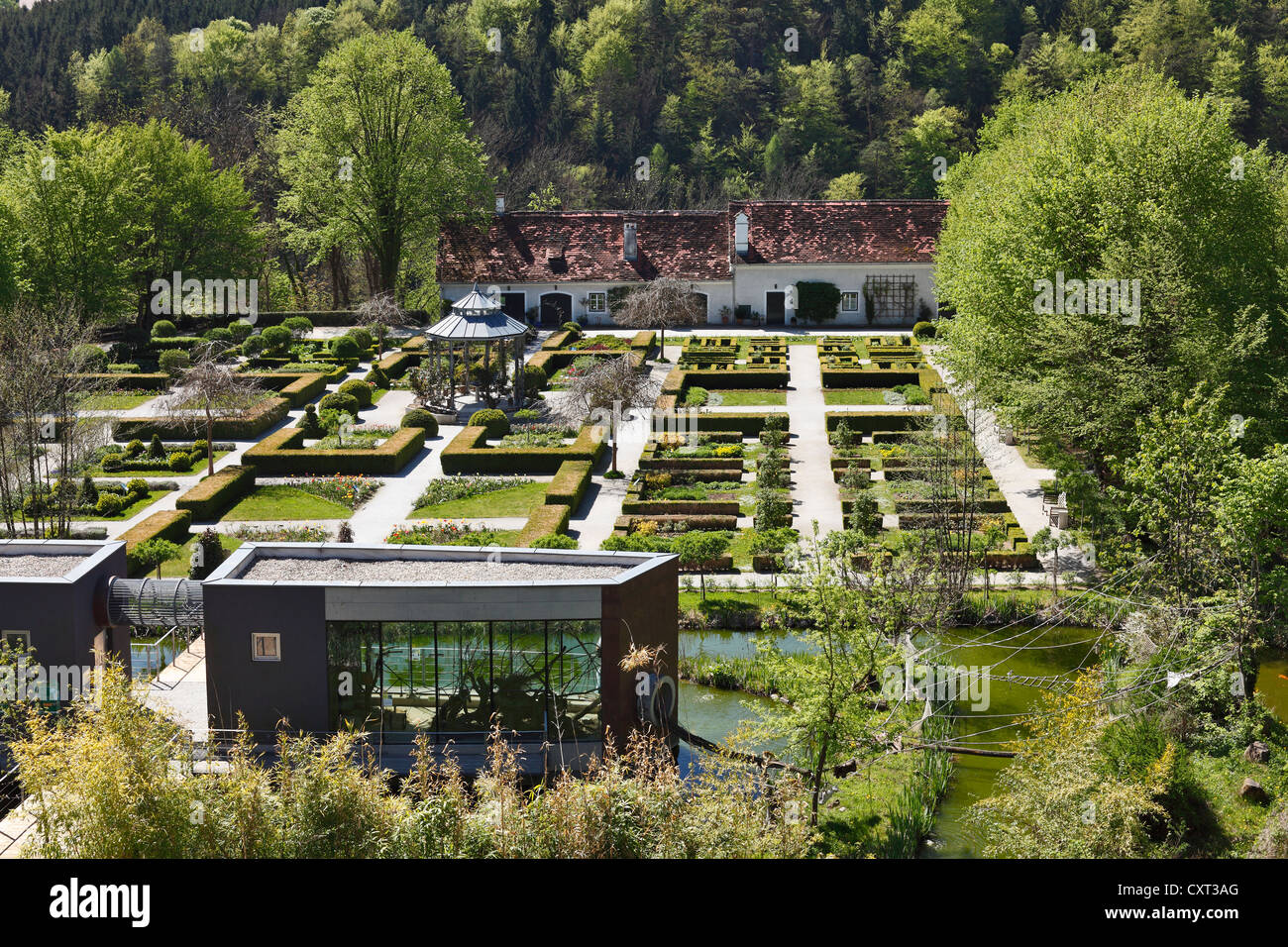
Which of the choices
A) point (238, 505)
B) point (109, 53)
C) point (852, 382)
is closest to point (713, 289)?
point (852, 382)

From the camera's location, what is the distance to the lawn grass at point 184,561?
117 feet

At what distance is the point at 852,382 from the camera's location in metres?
55.8

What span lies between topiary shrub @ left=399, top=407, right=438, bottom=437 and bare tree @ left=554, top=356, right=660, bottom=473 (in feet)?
15.2

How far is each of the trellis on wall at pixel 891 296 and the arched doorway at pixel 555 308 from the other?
49.6ft

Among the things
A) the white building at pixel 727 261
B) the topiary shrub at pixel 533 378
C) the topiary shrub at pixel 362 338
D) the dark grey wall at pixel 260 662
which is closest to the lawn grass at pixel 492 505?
the topiary shrub at pixel 533 378

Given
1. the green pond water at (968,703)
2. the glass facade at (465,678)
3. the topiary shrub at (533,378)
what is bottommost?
the green pond water at (968,703)

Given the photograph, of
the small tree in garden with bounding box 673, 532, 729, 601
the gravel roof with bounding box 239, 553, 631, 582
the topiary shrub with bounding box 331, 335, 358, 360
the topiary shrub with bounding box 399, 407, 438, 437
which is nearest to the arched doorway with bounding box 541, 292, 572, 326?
the topiary shrub with bounding box 331, 335, 358, 360

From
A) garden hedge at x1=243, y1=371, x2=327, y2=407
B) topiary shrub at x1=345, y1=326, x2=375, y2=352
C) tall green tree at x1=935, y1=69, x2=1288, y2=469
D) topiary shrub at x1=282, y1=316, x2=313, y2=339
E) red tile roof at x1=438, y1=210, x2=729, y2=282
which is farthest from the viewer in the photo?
red tile roof at x1=438, y1=210, x2=729, y2=282

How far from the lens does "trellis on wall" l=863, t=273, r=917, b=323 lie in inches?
2768

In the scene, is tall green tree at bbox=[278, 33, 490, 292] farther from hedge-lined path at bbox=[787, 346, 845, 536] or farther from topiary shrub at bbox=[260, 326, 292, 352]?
hedge-lined path at bbox=[787, 346, 845, 536]

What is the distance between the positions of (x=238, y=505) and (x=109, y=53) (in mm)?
91686

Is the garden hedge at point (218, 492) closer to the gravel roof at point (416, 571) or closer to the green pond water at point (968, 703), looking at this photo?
the gravel roof at point (416, 571)

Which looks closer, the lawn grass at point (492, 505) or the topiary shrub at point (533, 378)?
the lawn grass at point (492, 505)
